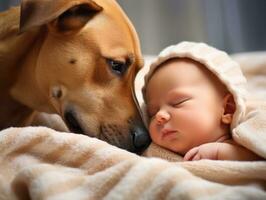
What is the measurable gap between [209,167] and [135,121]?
468 millimetres

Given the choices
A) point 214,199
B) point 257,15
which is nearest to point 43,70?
point 214,199

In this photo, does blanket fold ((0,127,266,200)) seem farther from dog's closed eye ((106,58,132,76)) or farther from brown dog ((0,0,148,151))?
dog's closed eye ((106,58,132,76))

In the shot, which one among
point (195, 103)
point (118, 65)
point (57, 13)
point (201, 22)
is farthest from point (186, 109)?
point (201, 22)

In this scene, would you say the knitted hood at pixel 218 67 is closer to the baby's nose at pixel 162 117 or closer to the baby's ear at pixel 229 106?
the baby's ear at pixel 229 106

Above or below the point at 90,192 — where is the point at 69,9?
above

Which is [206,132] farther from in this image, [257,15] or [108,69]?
[257,15]

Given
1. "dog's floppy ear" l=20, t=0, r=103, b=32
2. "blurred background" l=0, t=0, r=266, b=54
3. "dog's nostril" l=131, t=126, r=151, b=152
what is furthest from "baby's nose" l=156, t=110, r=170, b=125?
"blurred background" l=0, t=0, r=266, b=54

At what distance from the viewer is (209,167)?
41.8 inches

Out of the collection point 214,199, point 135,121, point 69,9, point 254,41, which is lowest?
point 254,41

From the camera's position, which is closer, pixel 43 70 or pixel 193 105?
pixel 193 105

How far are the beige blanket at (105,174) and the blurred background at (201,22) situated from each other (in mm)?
2145

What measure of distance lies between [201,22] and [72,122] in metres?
2.02

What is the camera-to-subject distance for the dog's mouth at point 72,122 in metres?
1.47

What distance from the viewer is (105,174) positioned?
3.38ft
